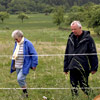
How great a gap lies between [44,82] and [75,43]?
2554 mm

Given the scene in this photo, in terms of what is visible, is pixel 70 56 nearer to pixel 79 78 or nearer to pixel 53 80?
pixel 79 78

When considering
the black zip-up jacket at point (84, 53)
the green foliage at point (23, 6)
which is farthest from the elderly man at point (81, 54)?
the green foliage at point (23, 6)

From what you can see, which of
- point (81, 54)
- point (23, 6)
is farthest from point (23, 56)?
point (23, 6)

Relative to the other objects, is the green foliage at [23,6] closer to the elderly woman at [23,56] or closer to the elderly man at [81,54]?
the elderly woman at [23,56]

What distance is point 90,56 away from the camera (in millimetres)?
4051

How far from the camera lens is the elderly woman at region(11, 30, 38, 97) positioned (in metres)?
4.62

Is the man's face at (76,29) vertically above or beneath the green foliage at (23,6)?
beneath

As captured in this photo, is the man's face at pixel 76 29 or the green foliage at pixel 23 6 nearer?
the man's face at pixel 76 29

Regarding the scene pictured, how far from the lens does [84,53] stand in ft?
13.1

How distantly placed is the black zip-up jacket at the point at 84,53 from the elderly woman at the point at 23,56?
0.97m

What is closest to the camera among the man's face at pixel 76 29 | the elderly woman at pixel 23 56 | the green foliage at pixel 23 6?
the man's face at pixel 76 29

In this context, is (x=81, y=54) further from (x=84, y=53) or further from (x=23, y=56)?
(x=23, y=56)

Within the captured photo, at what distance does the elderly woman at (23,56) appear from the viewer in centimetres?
462

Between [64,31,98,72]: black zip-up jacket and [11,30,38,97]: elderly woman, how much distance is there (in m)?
0.97
